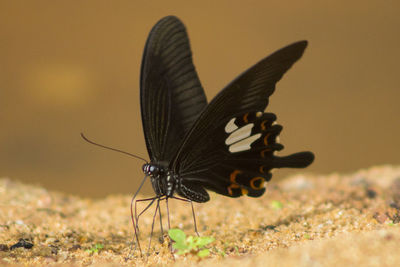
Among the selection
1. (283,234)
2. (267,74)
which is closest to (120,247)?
(283,234)

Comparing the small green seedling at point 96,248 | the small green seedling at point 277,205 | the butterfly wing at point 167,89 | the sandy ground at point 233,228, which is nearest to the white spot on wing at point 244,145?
the butterfly wing at point 167,89

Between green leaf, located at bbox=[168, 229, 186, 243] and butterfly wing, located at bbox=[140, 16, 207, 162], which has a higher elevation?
butterfly wing, located at bbox=[140, 16, 207, 162]

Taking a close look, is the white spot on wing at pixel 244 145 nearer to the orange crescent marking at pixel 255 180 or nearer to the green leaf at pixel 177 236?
the orange crescent marking at pixel 255 180

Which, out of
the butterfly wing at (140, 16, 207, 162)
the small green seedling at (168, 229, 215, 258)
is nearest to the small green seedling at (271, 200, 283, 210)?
the butterfly wing at (140, 16, 207, 162)

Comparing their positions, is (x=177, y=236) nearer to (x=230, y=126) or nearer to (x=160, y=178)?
(x=160, y=178)

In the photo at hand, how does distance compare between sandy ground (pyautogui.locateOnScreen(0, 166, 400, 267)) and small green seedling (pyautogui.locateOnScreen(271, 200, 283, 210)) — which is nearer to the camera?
sandy ground (pyautogui.locateOnScreen(0, 166, 400, 267))

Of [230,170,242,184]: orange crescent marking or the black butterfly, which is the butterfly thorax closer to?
the black butterfly

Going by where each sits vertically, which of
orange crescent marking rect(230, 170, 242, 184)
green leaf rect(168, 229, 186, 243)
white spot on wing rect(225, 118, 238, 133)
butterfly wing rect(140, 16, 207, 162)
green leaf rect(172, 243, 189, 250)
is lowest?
green leaf rect(172, 243, 189, 250)

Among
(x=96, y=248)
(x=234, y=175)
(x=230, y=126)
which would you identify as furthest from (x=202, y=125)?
(x=96, y=248)
